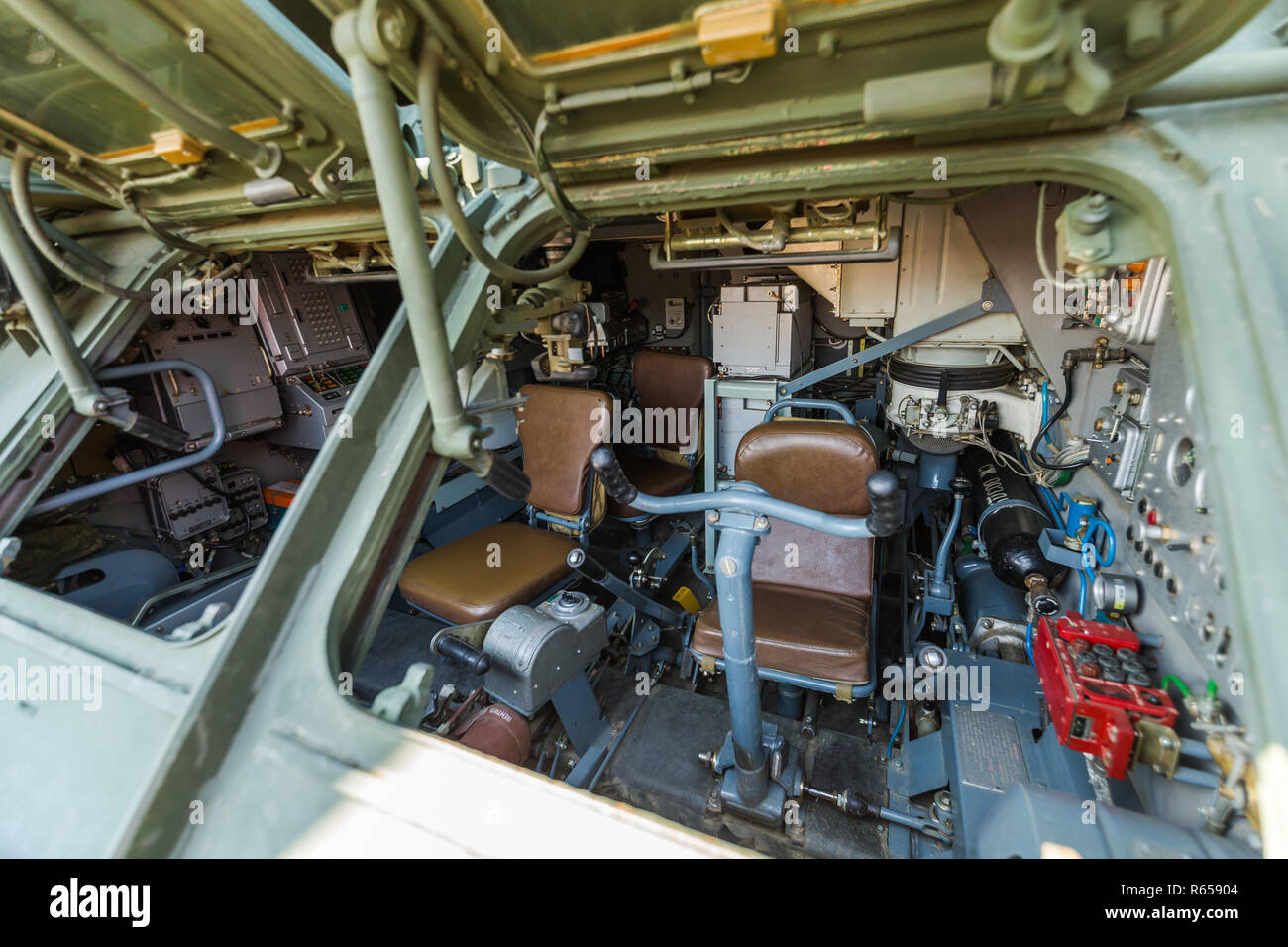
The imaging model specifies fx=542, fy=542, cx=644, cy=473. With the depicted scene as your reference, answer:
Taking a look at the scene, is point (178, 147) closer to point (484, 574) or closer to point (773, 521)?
point (484, 574)

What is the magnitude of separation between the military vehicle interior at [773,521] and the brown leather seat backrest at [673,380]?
599 mm

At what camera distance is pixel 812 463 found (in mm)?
2363

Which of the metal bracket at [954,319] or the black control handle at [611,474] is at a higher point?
the metal bracket at [954,319]

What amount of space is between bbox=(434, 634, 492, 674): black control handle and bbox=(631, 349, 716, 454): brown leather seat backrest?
236cm

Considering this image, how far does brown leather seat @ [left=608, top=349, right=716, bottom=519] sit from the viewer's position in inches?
148

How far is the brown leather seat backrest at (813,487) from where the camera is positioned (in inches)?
90.5

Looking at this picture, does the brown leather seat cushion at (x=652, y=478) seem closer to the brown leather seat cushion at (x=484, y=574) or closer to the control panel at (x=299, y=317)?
the brown leather seat cushion at (x=484, y=574)

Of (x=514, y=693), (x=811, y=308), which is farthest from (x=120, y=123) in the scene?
(x=811, y=308)

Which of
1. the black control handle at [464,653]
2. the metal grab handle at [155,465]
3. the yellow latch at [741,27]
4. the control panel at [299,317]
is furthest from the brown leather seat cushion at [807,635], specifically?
the control panel at [299,317]

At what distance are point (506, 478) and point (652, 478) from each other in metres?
2.54
